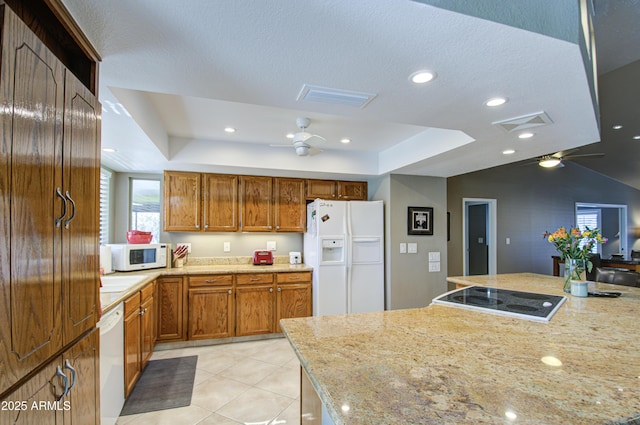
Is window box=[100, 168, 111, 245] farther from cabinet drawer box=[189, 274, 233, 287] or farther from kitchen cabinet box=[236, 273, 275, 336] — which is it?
kitchen cabinet box=[236, 273, 275, 336]

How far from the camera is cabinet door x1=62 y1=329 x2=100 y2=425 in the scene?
118 cm

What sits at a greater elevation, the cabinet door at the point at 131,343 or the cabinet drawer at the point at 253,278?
the cabinet drawer at the point at 253,278

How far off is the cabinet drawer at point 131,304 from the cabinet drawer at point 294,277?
1.68 meters

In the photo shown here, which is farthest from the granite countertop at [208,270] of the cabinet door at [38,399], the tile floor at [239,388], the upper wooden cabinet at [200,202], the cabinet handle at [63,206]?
the cabinet handle at [63,206]

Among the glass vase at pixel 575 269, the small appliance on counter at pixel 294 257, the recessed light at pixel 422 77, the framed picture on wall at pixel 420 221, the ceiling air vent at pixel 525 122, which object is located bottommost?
the small appliance on counter at pixel 294 257

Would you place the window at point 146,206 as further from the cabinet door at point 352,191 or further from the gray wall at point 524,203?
the gray wall at point 524,203

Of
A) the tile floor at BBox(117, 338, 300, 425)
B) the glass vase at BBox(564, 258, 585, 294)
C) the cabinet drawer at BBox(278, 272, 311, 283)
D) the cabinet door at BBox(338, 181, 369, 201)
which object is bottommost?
the tile floor at BBox(117, 338, 300, 425)

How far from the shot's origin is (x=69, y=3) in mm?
1120

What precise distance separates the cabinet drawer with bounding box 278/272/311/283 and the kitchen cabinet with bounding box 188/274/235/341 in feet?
2.01

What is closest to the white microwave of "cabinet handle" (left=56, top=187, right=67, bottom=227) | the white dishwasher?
the white dishwasher

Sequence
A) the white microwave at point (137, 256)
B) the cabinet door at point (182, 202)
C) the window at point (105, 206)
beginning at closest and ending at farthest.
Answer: the white microwave at point (137, 256) → the window at point (105, 206) → the cabinet door at point (182, 202)

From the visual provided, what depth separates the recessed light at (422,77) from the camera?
1593 millimetres

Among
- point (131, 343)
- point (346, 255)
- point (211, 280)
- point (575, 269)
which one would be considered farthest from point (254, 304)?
point (575, 269)

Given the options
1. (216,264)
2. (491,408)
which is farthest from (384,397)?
(216,264)
